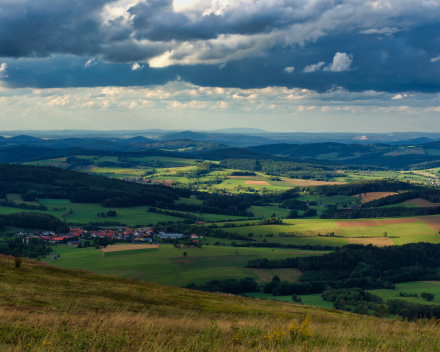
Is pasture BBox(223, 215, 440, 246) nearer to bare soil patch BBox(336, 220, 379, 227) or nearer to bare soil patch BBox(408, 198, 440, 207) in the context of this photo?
bare soil patch BBox(336, 220, 379, 227)

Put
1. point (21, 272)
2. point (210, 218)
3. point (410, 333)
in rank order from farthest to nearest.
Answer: point (210, 218), point (21, 272), point (410, 333)

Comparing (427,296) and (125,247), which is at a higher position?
(125,247)

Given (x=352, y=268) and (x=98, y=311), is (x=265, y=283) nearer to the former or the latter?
(x=352, y=268)

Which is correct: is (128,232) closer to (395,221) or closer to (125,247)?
(125,247)

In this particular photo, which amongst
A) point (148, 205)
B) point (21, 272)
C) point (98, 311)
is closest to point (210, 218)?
point (148, 205)

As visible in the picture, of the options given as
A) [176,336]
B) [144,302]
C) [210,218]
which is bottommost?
[210,218]

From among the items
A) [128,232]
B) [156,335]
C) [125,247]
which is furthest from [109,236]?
[156,335]

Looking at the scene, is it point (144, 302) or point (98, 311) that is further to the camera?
point (144, 302)
